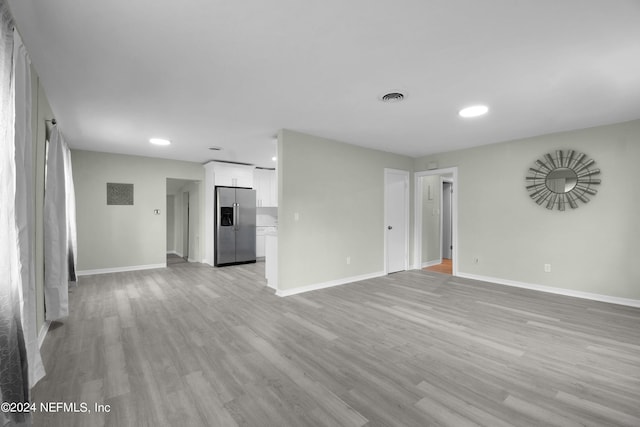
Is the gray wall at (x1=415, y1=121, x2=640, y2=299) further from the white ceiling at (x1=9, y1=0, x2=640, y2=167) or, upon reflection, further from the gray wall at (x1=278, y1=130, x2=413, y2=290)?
the gray wall at (x1=278, y1=130, x2=413, y2=290)

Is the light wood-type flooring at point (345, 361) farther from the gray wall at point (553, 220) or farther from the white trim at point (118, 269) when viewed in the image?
the white trim at point (118, 269)

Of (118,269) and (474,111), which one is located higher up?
(474,111)

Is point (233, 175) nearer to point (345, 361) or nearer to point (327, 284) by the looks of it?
point (327, 284)

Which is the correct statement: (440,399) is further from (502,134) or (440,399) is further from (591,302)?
(502,134)

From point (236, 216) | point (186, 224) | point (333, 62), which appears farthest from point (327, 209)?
point (186, 224)

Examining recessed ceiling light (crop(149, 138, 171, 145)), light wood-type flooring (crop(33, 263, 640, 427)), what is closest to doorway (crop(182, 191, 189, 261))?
recessed ceiling light (crop(149, 138, 171, 145))

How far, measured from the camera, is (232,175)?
6891 millimetres

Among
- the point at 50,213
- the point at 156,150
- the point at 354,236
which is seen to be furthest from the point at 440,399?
the point at 156,150

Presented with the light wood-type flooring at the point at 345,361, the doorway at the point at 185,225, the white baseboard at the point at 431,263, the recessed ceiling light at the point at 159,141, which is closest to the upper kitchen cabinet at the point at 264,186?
the doorway at the point at 185,225

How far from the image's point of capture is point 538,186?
452 cm

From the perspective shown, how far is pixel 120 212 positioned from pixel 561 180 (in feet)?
26.7

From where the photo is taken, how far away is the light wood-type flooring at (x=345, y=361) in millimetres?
1750

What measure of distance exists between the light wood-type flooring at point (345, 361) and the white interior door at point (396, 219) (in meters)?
1.75

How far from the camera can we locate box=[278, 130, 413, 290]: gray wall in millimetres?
4215
